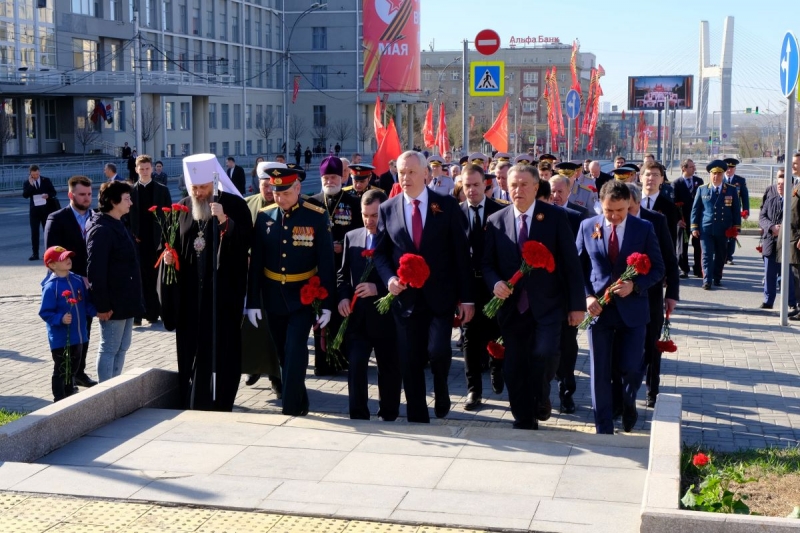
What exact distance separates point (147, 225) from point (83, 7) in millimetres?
55501

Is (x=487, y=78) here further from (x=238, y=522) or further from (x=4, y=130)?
(x=4, y=130)

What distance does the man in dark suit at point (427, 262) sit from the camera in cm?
737

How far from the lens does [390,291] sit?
7.29 meters

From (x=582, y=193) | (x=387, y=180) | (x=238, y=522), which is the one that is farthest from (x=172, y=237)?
(x=387, y=180)

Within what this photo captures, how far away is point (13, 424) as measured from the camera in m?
6.41

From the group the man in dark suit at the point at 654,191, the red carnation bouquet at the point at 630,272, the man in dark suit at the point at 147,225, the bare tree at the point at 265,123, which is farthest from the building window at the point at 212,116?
the red carnation bouquet at the point at 630,272

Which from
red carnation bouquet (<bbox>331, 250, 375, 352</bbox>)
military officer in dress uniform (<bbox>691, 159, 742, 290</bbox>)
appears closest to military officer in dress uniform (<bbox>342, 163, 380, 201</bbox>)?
red carnation bouquet (<bbox>331, 250, 375, 352</bbox>)

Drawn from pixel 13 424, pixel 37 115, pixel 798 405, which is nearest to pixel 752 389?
pixel 798 405

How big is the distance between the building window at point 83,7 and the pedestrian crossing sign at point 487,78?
49.7 metres

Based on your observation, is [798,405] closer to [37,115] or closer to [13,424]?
[13,424]

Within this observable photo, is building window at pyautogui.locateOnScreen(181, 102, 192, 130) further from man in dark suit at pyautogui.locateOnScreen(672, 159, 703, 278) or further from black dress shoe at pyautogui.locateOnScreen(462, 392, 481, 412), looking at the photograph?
black dress shoe at pyautogui.locateOnScreen(462, 392, 481, 412)

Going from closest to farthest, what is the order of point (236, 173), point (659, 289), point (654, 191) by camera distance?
point (659, 289), point (654, 191), point (236, 173)

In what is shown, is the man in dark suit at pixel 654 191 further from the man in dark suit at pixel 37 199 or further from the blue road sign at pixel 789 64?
the man in dark suit at pixel 37 199

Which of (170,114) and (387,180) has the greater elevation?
(170,114)
